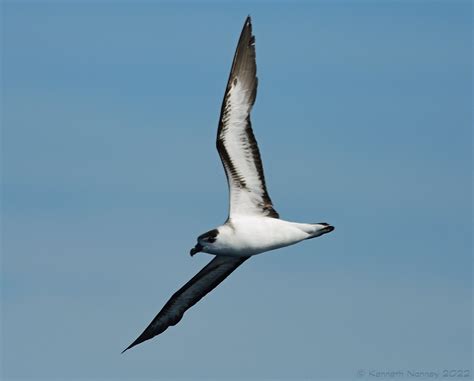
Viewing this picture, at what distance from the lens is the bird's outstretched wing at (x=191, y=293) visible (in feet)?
125

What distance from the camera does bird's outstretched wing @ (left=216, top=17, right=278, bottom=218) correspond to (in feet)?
114

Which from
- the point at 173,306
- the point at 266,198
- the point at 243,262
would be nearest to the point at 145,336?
the point at 173,306

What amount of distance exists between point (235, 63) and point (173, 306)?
907 cm

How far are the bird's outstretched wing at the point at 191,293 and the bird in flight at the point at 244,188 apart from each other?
2.32 m

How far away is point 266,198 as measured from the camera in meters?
35.5

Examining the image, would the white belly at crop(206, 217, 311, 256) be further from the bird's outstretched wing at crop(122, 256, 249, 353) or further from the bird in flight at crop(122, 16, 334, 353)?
the bird's outstretched wing at crop(122, 256, 249, 353)

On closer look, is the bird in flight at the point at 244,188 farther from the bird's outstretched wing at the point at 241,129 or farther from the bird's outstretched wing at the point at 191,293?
the bird's outstretched wing at the point at 191,293

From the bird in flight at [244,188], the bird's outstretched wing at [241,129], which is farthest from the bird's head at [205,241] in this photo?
the bird's outstretched wing at [241,129]

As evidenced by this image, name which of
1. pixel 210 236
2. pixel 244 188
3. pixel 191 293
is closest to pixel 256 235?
pixel 210 236

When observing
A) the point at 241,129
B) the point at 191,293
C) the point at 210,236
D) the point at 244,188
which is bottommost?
the point at 191,293

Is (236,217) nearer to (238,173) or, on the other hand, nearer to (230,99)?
(238,173)

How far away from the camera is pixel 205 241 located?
34875mm

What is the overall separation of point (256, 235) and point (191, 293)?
5031 millimetres

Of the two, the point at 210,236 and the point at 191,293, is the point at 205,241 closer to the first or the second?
the point at 210,236
